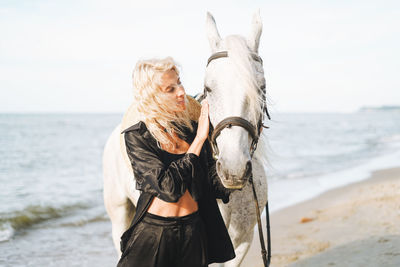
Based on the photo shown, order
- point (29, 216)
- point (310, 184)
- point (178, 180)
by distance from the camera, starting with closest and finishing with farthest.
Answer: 1. point (178, 180)
2. point (29, 216)
3. point (310, 184)

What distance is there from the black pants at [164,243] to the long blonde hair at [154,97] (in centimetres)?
42

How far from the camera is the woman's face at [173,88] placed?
186cm

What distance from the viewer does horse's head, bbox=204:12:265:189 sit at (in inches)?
66.9

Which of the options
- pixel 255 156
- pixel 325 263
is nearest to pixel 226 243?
pixel 255 156

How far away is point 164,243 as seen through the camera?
178 cm

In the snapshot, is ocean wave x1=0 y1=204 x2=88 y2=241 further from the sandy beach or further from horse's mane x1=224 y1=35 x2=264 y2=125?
horse's mane x1=224 y1=35 x2=264 y2=125

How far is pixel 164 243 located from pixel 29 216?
6855 millimetres

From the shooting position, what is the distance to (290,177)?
39.2 feet

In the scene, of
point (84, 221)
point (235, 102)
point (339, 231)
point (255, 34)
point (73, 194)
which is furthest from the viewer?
point (73, 194)

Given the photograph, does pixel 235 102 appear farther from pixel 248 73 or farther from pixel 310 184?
pixel 310 184

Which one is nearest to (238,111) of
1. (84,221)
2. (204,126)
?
(204,126)

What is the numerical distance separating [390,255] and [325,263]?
73cm

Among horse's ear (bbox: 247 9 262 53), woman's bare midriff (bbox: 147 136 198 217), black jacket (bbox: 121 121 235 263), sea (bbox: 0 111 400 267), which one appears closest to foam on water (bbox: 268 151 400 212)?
sea (bbox: 0 111 400 267)

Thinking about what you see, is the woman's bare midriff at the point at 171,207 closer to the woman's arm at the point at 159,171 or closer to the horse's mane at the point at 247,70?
the woman's arm at the point at 159,171
